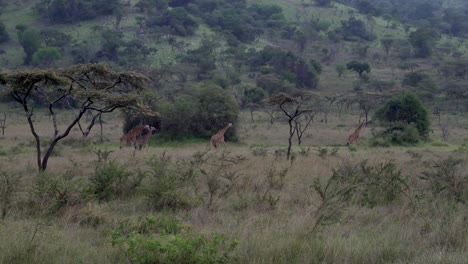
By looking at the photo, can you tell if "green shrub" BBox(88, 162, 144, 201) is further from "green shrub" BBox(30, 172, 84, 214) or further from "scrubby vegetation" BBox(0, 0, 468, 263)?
"green shrub" BBox(30, 172, 84, 214)

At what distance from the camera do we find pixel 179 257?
477 cm

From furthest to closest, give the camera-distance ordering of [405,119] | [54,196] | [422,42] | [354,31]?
1. [354,31]
2. [422,42]
3. [405,119]
4. [54,196]

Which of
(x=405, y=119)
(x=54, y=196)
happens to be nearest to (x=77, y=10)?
(x=405, y=119)

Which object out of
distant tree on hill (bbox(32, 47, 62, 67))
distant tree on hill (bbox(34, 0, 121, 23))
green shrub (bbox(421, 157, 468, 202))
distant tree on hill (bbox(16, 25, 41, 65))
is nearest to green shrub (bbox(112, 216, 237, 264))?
green shrub (bbox(421, 157, 468, 202))

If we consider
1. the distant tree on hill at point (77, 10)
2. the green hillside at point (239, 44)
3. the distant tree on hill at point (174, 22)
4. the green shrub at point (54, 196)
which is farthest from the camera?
the distant tree on hill at point (77, 10)

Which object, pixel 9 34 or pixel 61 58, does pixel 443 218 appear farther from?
pixel 9 34

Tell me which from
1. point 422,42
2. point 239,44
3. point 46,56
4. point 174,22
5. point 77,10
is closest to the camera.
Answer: point 46,56

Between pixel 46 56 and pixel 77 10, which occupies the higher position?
pixel 77 10

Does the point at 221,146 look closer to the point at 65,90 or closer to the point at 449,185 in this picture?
the point at 65,90

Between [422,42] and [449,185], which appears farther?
[422,42]

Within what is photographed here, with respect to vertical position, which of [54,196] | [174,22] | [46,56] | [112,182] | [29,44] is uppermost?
[174,22]

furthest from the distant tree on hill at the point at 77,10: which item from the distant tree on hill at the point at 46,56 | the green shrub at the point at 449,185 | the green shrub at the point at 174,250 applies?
the green shrub at the point at 174,250

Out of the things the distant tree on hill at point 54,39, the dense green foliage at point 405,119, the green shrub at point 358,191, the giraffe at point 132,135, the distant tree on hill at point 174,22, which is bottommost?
the dense green foliage at point 405,119

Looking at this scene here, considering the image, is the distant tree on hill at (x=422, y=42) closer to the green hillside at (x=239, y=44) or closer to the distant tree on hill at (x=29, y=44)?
the green hillside at (x=239, y=44)
